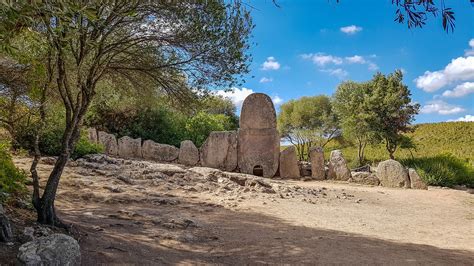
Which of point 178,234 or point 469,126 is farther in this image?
point 469,126

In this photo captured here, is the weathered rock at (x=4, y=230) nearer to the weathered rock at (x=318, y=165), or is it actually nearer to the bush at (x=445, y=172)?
the weathered rock at (x=318, y=165)

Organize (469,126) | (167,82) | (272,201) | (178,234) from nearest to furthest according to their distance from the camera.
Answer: (178,234)
(167,82)
(272,201)
(469,126)

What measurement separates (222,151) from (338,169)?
→ 545 cm

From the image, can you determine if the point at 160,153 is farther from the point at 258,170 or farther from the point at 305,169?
the point at 305,169

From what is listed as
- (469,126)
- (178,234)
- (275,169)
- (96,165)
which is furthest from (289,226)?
(469,126)

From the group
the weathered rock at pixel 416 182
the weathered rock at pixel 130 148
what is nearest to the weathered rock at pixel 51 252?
the weathered rock at pixel 416 182

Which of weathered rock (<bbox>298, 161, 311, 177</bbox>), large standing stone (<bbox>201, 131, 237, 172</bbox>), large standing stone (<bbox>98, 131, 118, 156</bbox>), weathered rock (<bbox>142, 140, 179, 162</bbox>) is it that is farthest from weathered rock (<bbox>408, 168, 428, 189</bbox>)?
large standing stone (<bbox>98, 131, 118, 156</bbox>)

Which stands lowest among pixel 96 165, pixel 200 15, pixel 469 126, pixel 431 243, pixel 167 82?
pixel 431 243

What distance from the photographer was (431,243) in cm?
733

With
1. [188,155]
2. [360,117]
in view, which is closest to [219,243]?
[188,155]

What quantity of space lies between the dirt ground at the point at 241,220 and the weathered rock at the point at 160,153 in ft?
21.1

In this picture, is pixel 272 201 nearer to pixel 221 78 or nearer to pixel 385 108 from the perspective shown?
pixel 221 78

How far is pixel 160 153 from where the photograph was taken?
20.8m

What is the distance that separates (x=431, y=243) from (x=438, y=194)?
8282mm
